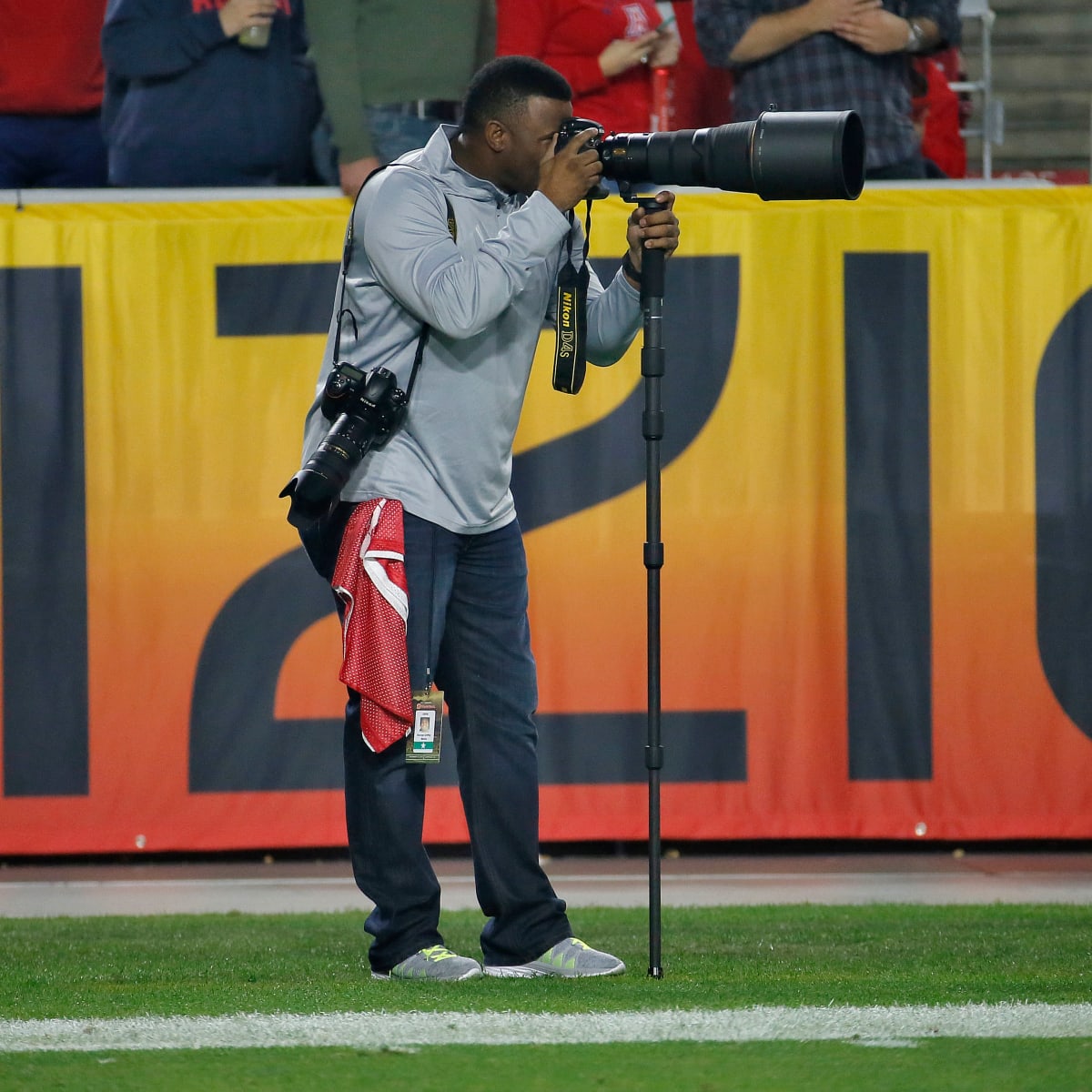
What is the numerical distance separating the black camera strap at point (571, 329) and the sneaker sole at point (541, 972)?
115 centimetres

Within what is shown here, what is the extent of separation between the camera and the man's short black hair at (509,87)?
11.7 ft

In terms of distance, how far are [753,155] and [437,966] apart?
66.4 inches

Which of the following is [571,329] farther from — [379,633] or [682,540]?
[682,540]

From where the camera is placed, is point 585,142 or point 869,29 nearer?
point 585,142

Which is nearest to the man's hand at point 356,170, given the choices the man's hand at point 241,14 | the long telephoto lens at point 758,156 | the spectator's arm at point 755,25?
the man's hand at point 241,14

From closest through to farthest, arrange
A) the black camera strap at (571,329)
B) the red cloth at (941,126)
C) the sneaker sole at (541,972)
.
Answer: the sneaker sole at (541,972), the black camera strap at (571,329), the red cloth at (941,126)

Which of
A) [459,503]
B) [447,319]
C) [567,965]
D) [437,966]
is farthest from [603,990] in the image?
[447,319]

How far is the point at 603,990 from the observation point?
3.35 m

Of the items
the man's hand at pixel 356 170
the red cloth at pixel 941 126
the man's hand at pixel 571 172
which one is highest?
the red cloth at pixel 941 126

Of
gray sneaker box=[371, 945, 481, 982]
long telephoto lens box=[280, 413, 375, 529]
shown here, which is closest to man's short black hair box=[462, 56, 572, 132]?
long telephoto lens box=[280, 413, 375, 529]

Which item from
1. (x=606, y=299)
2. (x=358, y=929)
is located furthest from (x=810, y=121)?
(x=358, y=929)

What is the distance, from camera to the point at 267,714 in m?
6.17

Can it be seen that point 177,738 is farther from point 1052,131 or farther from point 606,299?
point 1052,131

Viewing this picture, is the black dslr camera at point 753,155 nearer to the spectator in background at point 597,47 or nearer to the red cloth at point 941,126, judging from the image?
the spectator in background at point 597,47
